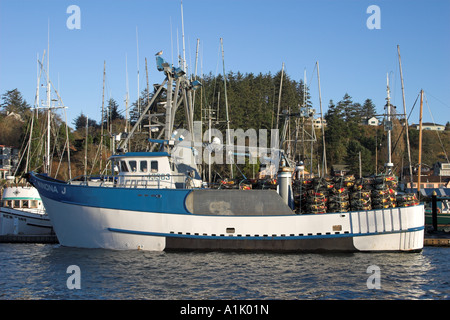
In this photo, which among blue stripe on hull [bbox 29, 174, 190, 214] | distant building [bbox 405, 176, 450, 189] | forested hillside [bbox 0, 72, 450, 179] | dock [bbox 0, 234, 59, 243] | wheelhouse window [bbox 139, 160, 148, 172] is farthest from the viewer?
distant building [bbox 405, 176, 450, 189]

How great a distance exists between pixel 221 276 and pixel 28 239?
15.3 meters

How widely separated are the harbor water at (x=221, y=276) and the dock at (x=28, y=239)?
16.1 feet

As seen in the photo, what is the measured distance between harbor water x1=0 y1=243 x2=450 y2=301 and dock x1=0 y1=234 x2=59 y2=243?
16.1ft

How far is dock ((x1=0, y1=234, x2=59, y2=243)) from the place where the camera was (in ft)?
86.4

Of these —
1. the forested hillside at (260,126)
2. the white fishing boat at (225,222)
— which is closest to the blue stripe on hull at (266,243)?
the white fishing boat at (225,222)

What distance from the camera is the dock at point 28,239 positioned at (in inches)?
1037

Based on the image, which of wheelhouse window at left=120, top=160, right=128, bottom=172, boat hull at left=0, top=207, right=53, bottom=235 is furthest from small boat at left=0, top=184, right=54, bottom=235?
wheelhouse window at left=120, top=160, right=128, bottom=172

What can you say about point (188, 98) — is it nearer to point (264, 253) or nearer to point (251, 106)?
point (264, 253)
